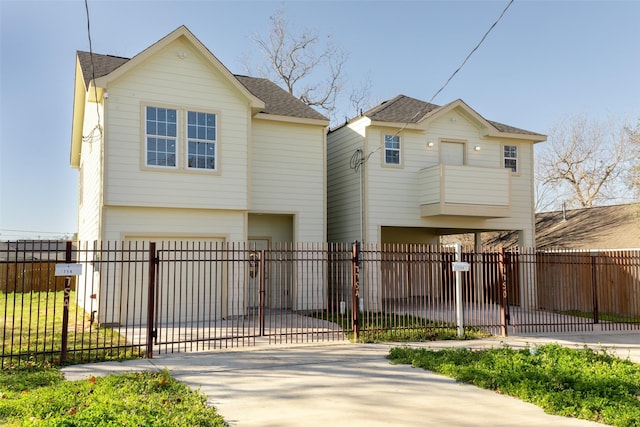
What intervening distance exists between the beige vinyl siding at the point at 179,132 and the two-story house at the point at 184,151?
3cm

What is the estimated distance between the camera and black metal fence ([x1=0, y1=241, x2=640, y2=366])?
1026cm

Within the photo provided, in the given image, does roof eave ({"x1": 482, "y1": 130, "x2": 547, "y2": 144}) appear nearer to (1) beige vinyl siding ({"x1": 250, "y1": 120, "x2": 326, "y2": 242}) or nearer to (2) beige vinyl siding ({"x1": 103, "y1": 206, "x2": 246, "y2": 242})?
(1) beige vinyl siding ({"x1": 250, "y1": 120, "x2": 326, "y2": 242})

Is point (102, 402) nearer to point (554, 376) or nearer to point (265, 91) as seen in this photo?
point (554, 376)

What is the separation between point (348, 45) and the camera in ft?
116

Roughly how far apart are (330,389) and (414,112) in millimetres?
13276

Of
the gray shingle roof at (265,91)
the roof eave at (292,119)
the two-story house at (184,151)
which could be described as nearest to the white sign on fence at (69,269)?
the two-story house at (184,151)

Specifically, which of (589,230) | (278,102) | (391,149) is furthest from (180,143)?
(589,230)

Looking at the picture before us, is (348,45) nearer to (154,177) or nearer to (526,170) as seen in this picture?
(526,170)

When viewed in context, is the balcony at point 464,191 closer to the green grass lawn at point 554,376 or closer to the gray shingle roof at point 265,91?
the gray shingle roof at point 265,91

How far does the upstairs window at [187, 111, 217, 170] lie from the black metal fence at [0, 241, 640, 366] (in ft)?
7.46

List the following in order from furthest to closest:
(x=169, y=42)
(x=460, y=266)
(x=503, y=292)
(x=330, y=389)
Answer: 1. (x=169, y=42)
2. (x=503, y=292)
3. (x=460, y=266)
4. (x=330, y=389)

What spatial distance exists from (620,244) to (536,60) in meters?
7.80

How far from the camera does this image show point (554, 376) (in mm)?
7867

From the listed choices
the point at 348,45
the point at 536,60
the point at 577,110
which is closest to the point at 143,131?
the point at 536,60
